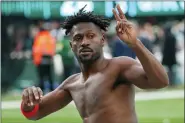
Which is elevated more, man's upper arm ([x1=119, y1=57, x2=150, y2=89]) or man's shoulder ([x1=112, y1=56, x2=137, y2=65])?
man's shoulder ([x1=112, y1=56, x2=137, y2=65])

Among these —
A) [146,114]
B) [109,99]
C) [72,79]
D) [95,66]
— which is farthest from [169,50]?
[109,99]

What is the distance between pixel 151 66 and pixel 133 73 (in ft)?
1.24

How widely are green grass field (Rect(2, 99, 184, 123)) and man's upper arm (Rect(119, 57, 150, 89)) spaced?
27.5ft

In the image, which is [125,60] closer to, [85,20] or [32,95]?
[85,20]

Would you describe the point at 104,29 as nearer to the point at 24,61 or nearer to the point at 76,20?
the point at 76,20

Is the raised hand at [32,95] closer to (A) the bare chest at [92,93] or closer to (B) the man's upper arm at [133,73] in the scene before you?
(A) the bare chest at [92,93]

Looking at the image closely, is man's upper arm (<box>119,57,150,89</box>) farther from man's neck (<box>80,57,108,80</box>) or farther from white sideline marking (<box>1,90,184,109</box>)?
white sideline marking (<box>1,90,184,109</box>)

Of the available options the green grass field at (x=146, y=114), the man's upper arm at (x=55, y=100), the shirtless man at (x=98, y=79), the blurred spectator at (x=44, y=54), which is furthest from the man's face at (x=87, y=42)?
the blurred spectator at (x=44, y=54)

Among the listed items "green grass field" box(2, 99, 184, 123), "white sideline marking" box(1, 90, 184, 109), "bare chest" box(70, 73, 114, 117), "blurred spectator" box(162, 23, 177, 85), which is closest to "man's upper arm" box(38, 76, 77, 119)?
"bare chest" box(70, 73, 114, 117)

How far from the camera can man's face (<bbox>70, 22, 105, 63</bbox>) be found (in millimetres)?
6027

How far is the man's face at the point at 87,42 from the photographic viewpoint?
6027 mm

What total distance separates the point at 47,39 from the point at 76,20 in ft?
43.0

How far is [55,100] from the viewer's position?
22.2ft

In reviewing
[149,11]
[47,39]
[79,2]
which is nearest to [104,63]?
[79,2]
